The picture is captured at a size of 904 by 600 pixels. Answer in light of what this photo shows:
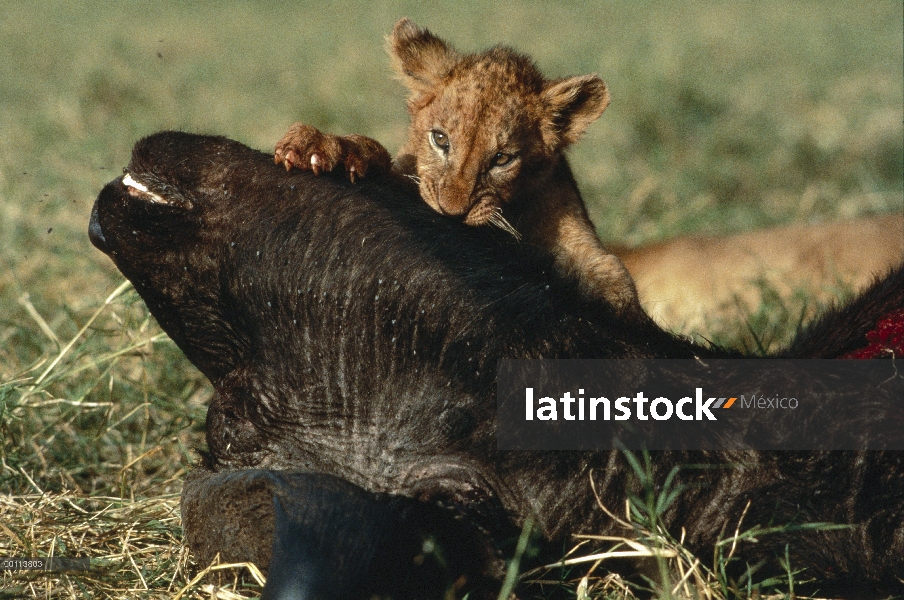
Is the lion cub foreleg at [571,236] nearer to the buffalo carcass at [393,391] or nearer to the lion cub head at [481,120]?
the lion cub head at [481,120]

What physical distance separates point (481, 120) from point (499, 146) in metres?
0.11

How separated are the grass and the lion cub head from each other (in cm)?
91

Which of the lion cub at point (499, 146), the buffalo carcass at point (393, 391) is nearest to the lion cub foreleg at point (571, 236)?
the lion cub at point (499, 146)

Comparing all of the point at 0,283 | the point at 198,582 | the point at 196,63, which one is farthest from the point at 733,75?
the point at 198,582

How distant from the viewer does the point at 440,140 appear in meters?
3.31

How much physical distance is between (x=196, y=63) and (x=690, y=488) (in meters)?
9.48

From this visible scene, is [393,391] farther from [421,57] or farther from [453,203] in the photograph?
[421,57]

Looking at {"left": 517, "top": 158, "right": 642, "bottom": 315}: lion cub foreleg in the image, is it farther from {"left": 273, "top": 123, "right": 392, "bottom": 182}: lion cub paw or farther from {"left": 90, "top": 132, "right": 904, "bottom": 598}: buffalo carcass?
{"left": 273, "top": 123, "right": 392, "bottom": 182}: lion cub paw

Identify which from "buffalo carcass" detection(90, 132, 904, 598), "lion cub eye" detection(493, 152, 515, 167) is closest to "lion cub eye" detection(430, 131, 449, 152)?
"lion cub eye" detection(493, 152, 515, 167)

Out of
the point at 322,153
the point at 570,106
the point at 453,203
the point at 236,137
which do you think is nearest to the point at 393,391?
the point at 322,153

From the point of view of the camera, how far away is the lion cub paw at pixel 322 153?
2.60 m

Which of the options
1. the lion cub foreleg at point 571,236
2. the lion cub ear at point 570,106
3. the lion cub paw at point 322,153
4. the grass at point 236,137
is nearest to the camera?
the lion cub paw at point 322,153

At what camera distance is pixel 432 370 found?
237 cm

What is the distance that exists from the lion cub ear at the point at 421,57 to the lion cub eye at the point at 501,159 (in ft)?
1.45
